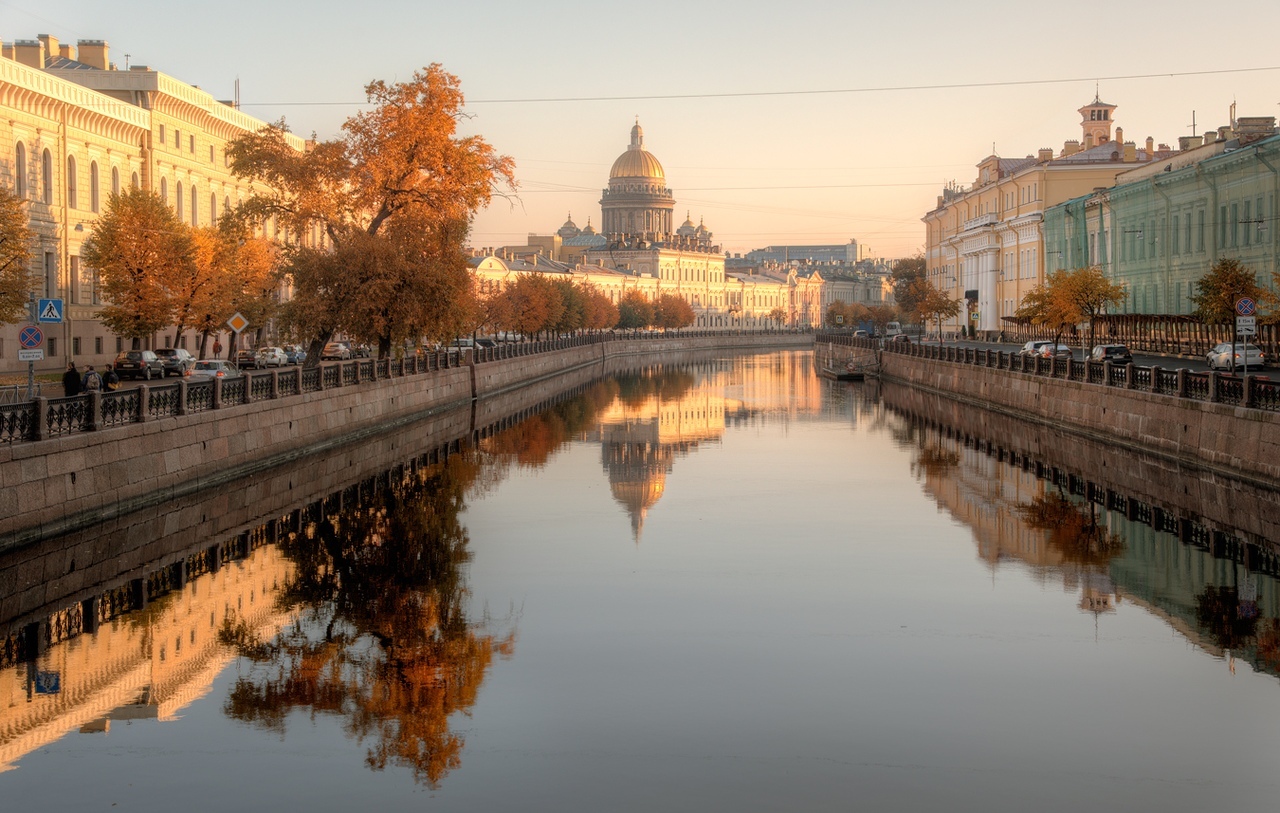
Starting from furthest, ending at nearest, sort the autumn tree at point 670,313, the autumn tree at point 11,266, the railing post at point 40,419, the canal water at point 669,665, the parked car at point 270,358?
the autumn tree at point 670,313 → the parked car at point 270,358 → the autumn tree at point 11,266 → the railing post at point 40,419 → the canal water at point 669,665

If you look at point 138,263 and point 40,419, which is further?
point 138,263

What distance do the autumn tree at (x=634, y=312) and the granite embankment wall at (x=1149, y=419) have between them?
89.1 m

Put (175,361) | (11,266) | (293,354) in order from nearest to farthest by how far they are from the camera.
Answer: (11,266)
(175,361)
(293,354)

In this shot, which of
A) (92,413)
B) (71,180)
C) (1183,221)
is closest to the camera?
(92,413)

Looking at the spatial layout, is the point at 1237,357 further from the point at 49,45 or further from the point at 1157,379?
the point at 49,45

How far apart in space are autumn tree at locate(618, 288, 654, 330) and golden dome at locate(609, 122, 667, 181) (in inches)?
2340

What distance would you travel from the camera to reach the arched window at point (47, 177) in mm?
46688

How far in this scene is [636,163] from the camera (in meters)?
198

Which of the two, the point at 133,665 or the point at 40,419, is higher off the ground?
the point at 40,419

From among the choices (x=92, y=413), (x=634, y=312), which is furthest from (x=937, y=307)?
(x=92, y=413)

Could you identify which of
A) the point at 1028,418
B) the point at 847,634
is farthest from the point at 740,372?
the point at 847,634

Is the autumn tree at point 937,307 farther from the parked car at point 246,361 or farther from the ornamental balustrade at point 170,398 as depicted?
the ornamental balustrade at point 170,398

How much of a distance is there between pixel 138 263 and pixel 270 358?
9730mm

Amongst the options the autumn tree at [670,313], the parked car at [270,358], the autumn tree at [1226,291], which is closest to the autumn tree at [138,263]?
the parked car at [270,358]
